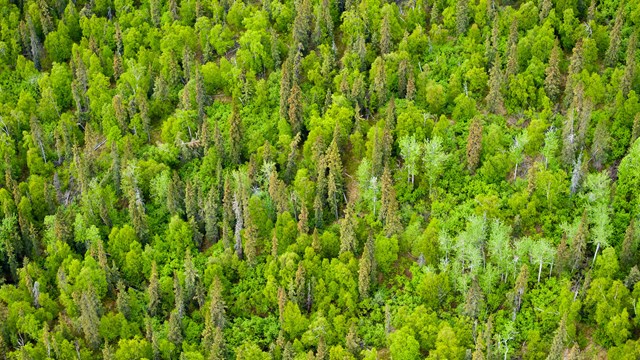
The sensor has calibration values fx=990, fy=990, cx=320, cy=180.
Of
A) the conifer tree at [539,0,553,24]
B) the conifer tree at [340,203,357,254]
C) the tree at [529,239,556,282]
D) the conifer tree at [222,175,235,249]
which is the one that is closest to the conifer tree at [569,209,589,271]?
the tree at [529,239,556,282]

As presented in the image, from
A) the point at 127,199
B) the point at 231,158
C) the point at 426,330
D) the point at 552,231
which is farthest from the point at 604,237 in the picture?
the point at 127,199

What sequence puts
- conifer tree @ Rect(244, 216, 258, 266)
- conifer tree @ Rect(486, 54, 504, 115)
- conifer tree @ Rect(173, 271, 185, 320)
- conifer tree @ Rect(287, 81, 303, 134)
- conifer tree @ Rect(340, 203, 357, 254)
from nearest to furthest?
1. conifer tree @ Rect(340, 203, 357, 254)
2. conifer tree @ Rect(173, 271, 185, 320)
3. conifer tree @ Rect(244, 216, 258, 266)
4. conifer tree @ Rect(486, 54, 504, 115)
5. conifer tree @ Rect(287, 81, 303, 134)

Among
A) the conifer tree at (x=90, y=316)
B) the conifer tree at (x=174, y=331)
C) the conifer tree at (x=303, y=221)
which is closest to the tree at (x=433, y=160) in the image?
the conifer tree at (x=303, y=221)

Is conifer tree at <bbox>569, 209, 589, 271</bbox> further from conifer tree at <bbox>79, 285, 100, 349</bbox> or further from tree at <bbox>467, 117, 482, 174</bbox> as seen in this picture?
conifer tree at <bbox>79, 285, 100, 349</bbox>

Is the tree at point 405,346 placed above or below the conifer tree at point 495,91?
below

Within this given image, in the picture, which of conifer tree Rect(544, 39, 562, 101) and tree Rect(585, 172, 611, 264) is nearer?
tree Rect(585, 172, 611, 264)

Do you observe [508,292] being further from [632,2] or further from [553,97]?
[632,2]

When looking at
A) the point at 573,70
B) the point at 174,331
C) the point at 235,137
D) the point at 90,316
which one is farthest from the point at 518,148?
the point at 90,316

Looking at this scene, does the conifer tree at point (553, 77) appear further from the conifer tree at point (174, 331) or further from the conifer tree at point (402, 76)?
the conifer tree at point (174, 331)
